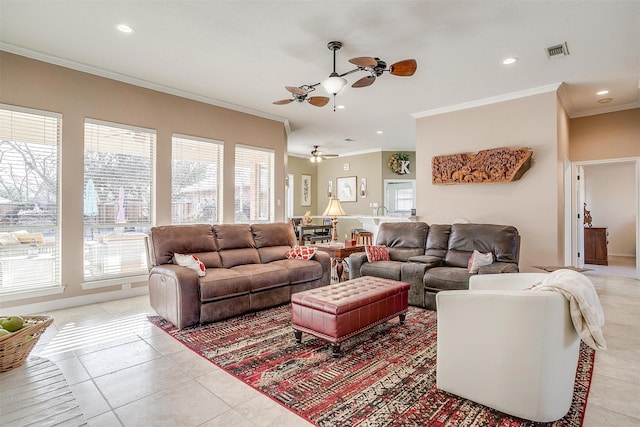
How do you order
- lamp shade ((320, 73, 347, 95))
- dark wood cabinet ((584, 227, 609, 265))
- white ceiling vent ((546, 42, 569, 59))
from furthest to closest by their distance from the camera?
dark wood cabinet ((584, 227, 609, 265))
white ceiling vent ((546, 42, 569, 59))
lamp shade ((320, 73, 347, 95))

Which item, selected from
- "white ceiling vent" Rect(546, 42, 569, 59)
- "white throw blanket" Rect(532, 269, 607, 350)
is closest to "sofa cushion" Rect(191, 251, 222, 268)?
"white throw blanket" Rect(532, 269, 607, 350)

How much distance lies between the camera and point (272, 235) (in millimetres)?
4812

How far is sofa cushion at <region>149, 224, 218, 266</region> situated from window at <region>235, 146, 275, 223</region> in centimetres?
162

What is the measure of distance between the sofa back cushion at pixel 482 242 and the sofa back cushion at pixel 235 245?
260 centimetres

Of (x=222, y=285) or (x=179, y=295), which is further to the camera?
(x=222, y=285)

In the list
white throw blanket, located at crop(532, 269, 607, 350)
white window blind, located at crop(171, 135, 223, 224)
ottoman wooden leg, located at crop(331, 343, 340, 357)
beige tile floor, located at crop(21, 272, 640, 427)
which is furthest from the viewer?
white window blind, located at crop(171, 135, 223, 224)

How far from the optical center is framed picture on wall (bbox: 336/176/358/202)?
32.7 feet

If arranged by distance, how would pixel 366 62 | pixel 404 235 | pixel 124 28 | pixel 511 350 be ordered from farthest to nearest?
pixel 404 235
pixel 124 28
pixel 366 62
pixel 511 350

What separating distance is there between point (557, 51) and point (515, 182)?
→ 1885 mm

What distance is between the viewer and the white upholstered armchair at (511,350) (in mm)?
1729

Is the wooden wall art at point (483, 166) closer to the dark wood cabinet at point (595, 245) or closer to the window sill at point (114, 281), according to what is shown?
the dark wood cabinet at point (595, 245)

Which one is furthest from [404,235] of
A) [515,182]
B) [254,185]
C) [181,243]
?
[181,243]

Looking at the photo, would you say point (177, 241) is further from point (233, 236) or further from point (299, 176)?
point (299, 176)

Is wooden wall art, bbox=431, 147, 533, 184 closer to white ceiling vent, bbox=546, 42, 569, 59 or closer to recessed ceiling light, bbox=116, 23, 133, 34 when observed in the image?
white ceiling vent, bbox=546, 42, 569, 59
